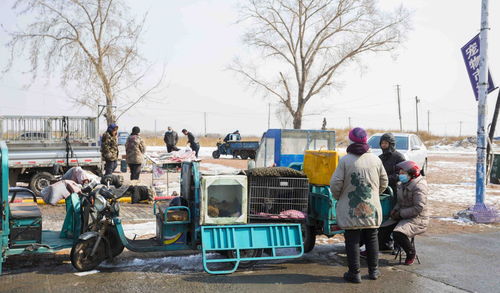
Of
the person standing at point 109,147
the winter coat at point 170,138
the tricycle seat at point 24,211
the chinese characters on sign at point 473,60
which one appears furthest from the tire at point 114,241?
the winter coat at point 170,138

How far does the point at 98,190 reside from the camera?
609cm

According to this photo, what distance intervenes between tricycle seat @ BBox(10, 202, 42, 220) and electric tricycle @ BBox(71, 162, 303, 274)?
26.7 inches

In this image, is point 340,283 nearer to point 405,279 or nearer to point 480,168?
point 405,279

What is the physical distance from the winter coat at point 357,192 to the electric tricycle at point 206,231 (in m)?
0.87

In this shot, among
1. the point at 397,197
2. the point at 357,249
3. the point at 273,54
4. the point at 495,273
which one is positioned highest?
the point at 273,54

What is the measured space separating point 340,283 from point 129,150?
8.34m

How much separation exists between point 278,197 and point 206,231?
108 centimetres

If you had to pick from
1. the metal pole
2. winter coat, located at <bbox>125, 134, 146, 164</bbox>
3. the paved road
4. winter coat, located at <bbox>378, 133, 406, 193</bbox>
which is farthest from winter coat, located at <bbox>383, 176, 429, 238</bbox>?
winter coat, located at <bbox>125, 134, 146, 164</bbox>

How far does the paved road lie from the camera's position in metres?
5.35

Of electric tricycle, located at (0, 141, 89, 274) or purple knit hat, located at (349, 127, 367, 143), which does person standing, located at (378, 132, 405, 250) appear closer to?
purple knit hat, located at (349, 127, 367, 143)

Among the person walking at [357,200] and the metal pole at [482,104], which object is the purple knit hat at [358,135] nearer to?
the person walking at [357,200]

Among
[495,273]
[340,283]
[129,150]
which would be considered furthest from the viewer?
[129,150]

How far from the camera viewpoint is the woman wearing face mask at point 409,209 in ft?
20.8

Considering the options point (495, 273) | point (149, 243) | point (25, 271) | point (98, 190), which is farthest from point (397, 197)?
point (25, 271)
